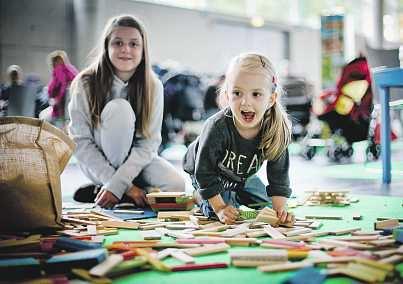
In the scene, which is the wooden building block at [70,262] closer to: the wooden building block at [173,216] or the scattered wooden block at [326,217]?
the wooden building block at [173,216]

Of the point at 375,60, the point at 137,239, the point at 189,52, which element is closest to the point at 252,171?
the point at 137,239

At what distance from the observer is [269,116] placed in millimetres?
2092

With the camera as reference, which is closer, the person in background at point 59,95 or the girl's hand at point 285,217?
the girl's hand at point 285,217

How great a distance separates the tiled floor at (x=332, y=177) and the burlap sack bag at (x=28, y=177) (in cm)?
91

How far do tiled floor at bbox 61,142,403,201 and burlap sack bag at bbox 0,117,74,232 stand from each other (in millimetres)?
905

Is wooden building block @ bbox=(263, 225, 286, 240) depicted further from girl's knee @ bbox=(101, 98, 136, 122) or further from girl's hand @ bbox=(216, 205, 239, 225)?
girl's knee @ bbox=(101, 98, 136, 122)

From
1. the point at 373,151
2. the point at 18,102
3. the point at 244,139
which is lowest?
the point at 373,151

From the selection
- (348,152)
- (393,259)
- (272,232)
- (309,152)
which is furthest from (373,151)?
(393,259)

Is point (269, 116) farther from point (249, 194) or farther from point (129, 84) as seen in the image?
point (129, 84)

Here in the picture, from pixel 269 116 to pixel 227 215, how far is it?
417mm

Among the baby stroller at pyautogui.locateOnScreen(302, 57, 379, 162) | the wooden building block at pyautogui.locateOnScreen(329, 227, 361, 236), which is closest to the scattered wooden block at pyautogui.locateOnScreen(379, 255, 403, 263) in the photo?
the wooden building block at pyautogui.locateOnScreen(329, 227, 361, 236)

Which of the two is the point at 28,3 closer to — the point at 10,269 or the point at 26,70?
the point at 26,70

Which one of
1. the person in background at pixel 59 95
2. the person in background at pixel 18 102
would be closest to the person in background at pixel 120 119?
the person in background at pixel 18 102

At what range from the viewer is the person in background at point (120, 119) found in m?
2.54
